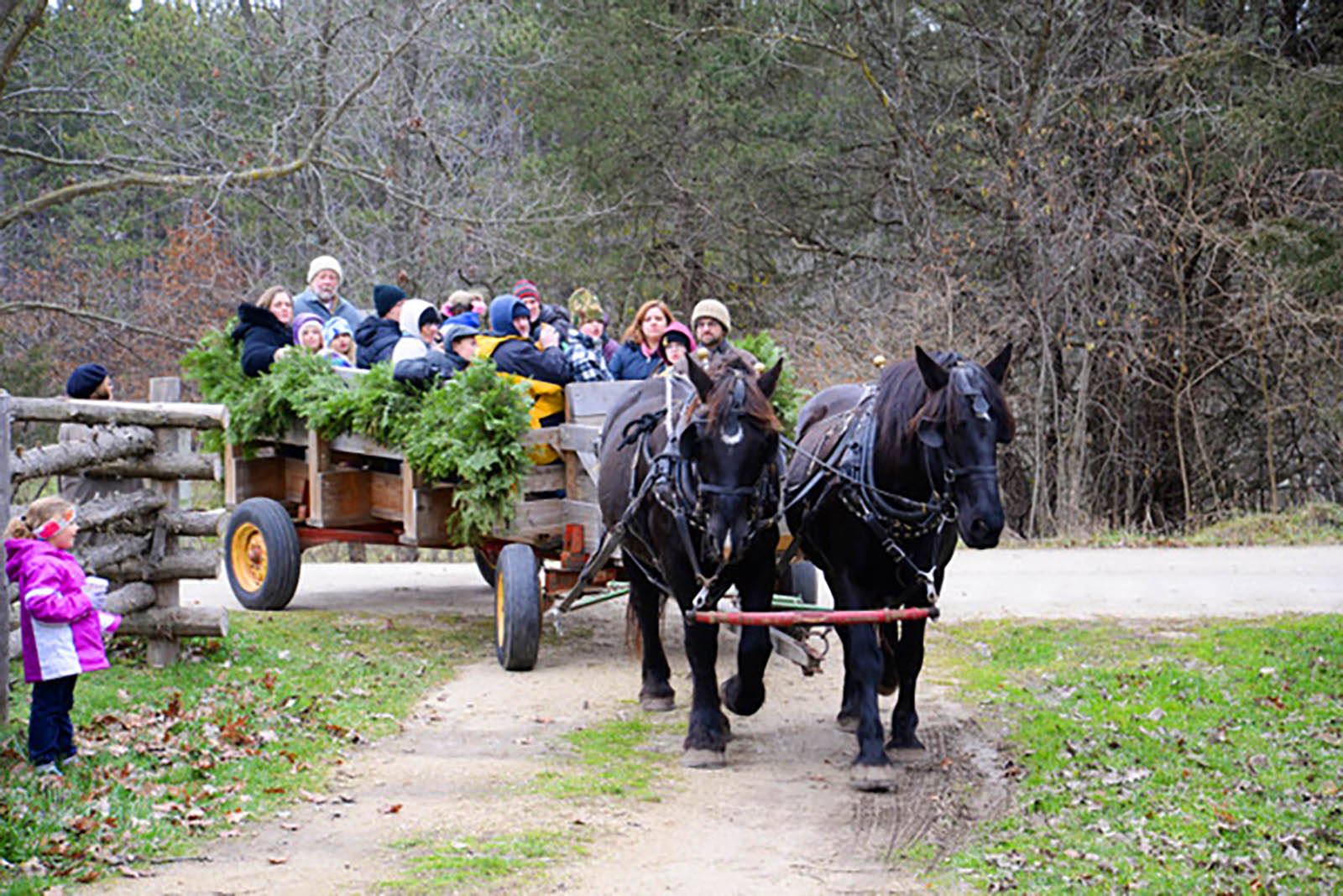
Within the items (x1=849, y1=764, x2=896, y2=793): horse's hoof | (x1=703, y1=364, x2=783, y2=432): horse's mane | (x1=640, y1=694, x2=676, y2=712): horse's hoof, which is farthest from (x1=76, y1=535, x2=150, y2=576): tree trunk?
(x1=849, y1=764, x2=896, y2=793): horse's hoof

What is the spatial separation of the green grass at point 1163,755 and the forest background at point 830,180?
192 inches

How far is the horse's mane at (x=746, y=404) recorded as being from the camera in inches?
261

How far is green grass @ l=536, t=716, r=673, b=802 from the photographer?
21.0 feet

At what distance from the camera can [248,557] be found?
37.6 ft

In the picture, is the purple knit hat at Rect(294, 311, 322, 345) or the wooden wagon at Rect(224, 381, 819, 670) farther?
the purple knit hat at Rect(294, 311, 322, 345)

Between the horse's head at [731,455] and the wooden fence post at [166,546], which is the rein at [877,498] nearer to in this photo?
the horse's head at [731,455]

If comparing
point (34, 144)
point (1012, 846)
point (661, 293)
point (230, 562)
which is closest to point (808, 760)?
point (1012, 846)

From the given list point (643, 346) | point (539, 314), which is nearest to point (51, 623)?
point (643, 346)

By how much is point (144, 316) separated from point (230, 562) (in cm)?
1448

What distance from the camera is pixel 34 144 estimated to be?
1007 inches

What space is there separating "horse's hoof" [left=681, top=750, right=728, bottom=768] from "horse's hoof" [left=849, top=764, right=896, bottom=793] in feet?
2.42

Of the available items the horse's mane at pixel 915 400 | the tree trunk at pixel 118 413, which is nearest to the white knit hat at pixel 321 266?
the tree trunk at pixel 118 413

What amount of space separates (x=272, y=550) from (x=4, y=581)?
4312 mm

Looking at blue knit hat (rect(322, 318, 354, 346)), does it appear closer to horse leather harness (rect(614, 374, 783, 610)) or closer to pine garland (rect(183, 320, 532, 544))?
pine garland (rect(183, 320, 532, 544))
